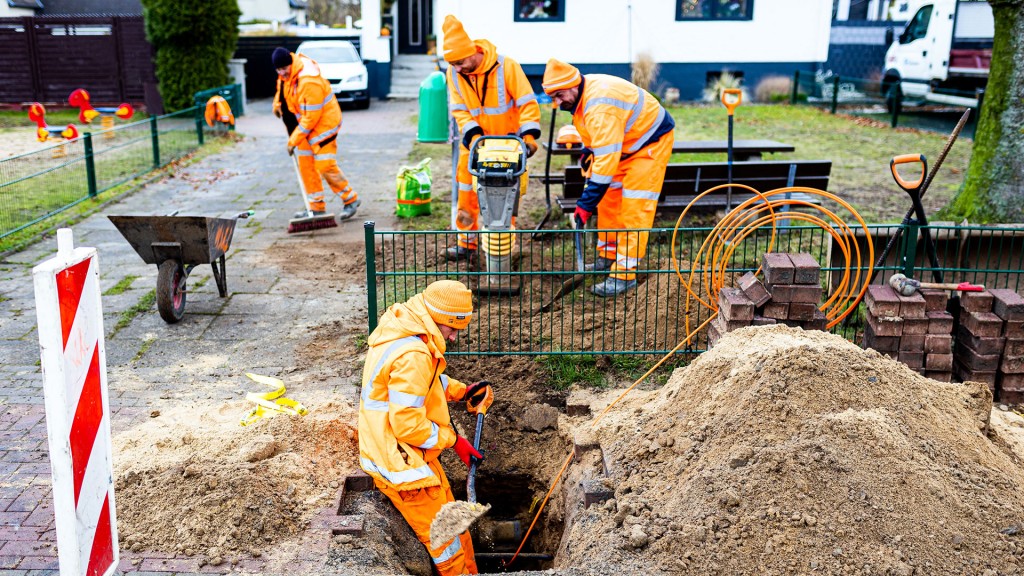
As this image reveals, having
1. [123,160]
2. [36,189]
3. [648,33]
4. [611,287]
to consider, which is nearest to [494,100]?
[611,287]

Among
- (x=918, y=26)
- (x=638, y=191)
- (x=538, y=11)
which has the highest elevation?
(x=538, y=11)

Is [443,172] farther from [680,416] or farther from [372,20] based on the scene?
[372,20]

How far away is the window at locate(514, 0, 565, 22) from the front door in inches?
229

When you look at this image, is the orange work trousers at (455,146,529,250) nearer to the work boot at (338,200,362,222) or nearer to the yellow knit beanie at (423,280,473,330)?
the work boot at (338,200,362,222)

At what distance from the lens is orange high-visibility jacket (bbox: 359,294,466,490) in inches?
173

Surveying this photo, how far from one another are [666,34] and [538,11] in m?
3.33

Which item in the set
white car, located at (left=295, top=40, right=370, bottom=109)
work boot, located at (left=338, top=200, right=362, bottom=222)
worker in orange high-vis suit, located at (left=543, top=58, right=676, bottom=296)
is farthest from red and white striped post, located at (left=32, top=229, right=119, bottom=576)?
white car, located at (left=295, top=40, right=370, bottom=109)

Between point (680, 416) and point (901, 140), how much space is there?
13933 millimetres

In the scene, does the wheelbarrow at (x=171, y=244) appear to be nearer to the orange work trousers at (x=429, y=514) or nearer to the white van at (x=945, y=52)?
the orange work trousers at (x=429, y=514)

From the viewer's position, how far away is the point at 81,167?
12.5m

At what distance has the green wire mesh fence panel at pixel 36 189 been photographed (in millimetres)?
10172

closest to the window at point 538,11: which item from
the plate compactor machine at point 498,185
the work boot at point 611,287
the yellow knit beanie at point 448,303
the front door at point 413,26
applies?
the front door at point 413,26

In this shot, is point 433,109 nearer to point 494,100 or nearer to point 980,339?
point 494,100

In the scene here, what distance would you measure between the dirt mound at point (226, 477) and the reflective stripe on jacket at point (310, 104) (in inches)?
195
